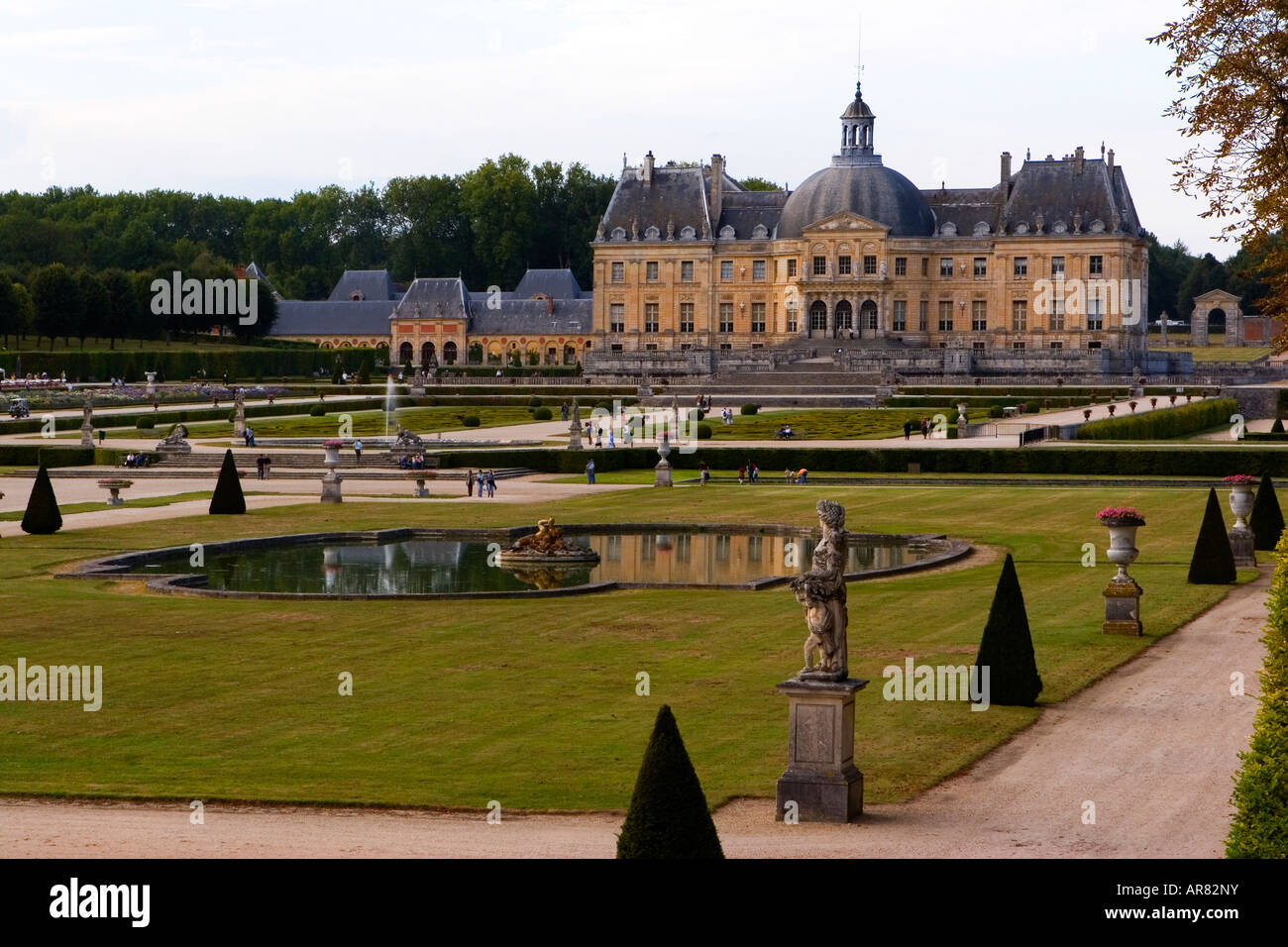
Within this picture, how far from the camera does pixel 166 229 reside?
475 feet

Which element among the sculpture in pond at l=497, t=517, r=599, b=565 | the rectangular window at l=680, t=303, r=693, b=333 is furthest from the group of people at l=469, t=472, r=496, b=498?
the rectangular window at l=680, t=303, r=693, b=333

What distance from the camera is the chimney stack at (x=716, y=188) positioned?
108 meters

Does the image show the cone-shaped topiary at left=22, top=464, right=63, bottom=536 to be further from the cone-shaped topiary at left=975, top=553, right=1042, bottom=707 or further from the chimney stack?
the chimney stack

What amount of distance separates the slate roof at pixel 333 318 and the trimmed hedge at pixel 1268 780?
117 metres

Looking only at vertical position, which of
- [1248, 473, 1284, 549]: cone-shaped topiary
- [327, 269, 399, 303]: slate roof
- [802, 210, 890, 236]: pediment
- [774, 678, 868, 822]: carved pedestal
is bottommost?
[774, 678, 868, 822]: carved pedestal

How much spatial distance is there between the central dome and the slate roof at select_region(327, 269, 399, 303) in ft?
122

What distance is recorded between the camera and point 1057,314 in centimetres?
10075

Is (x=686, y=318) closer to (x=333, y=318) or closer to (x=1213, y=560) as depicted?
(x=333, y=318)

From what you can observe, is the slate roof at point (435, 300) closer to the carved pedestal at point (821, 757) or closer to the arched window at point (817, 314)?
the arched window at point (817, 314)

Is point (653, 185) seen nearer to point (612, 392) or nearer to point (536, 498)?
point (612, 392)

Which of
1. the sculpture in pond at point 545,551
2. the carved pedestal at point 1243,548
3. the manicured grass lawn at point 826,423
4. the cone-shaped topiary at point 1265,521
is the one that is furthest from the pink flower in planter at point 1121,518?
the manicured grass lawn at point 826,423

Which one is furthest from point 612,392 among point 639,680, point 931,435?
point 639,680

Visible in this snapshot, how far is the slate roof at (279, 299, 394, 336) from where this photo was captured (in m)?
125

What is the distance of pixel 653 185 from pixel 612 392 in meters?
32.0
